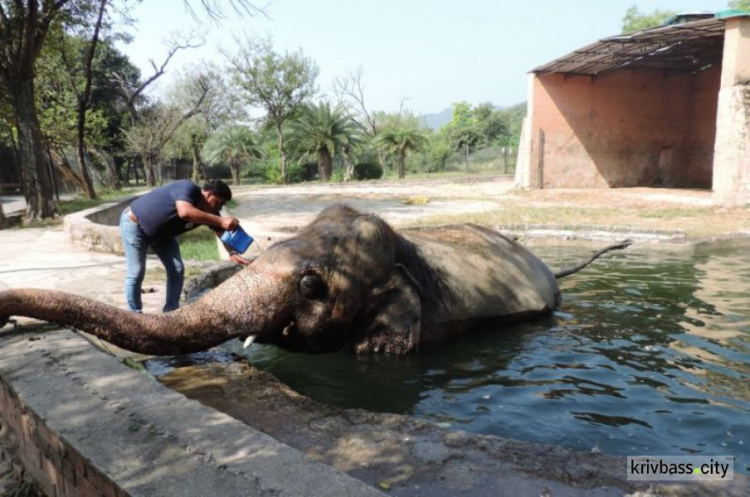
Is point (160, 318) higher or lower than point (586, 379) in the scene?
higher

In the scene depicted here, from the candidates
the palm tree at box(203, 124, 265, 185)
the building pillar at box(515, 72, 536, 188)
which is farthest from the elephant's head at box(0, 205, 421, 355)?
the palm tree at box(203, 124, 265, 185)

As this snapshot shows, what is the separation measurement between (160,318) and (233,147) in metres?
47.3

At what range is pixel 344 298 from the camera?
4688 millimetres

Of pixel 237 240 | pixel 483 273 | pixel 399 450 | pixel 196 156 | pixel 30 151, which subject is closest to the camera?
pixel 399 450

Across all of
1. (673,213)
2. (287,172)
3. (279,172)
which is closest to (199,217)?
(673,213)

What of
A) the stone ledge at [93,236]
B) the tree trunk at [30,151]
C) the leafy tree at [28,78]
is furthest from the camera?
the tree trunk at [30,151]

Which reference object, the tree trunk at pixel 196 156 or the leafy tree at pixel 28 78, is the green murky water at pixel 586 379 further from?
the tree trunk at pixel 196 156

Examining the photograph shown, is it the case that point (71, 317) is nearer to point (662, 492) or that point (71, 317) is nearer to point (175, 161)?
point (662, 492)

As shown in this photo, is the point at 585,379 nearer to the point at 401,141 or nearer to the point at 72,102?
the point at 72,102

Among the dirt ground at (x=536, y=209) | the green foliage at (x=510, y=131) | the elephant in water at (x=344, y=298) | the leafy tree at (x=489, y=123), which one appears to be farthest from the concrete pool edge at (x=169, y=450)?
the leafy tree at (x=489, y=123)

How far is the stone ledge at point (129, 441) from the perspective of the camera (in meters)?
2.28

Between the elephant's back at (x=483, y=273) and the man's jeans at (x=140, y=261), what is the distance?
2.46 meters

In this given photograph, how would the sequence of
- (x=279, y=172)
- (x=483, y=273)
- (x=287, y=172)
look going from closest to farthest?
1. (x=483, y=273)
2. (x=279, y=172)
3. (x=287, y=172)

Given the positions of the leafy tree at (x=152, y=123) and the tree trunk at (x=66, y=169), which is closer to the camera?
the tree trunk at (x=66, y=169)
